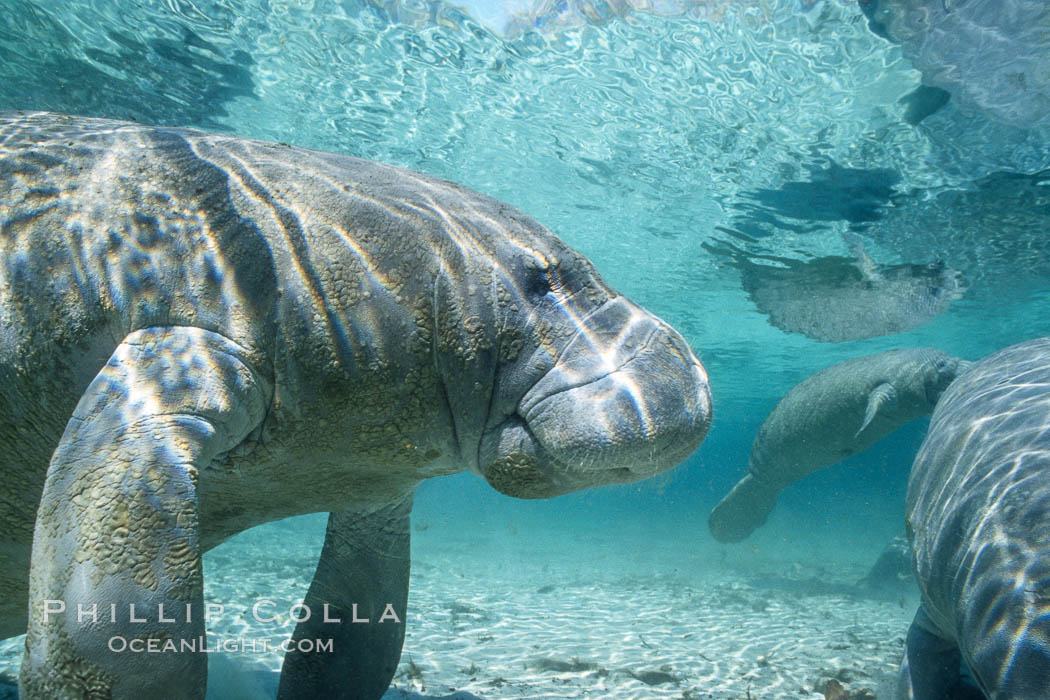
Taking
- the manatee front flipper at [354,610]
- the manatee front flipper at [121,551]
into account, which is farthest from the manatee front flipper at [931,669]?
the manatee front flipper at [121,551]

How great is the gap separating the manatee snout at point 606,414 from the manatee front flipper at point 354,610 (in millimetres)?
1427

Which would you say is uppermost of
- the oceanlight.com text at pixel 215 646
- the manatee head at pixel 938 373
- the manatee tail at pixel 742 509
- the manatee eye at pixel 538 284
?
the manatee eye at pixel 538 284

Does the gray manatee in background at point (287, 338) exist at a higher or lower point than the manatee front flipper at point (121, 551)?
higher

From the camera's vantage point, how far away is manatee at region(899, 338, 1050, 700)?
2186mm

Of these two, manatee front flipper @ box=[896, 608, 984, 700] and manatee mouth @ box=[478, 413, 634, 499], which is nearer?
manatee mouth @ box=[478, 413, 634, 499]

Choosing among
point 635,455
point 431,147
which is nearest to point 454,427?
point 635,455

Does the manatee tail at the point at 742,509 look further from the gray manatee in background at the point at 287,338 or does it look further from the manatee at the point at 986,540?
the gray manatee in background at the point at 287,338

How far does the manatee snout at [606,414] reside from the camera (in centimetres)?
170

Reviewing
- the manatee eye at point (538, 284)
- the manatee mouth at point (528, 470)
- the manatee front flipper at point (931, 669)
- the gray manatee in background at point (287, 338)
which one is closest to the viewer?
the gray manatee in background at point (287, 338)

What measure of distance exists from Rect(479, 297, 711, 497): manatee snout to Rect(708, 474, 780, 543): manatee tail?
13.4m

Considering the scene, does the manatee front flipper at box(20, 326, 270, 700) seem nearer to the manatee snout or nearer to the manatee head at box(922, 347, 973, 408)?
the manatee snout

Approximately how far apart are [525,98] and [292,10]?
11.3ft

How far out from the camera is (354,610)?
304 cm

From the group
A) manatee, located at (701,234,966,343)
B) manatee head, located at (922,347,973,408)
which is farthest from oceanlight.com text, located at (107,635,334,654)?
manatee, located at (701,234,966,343)
